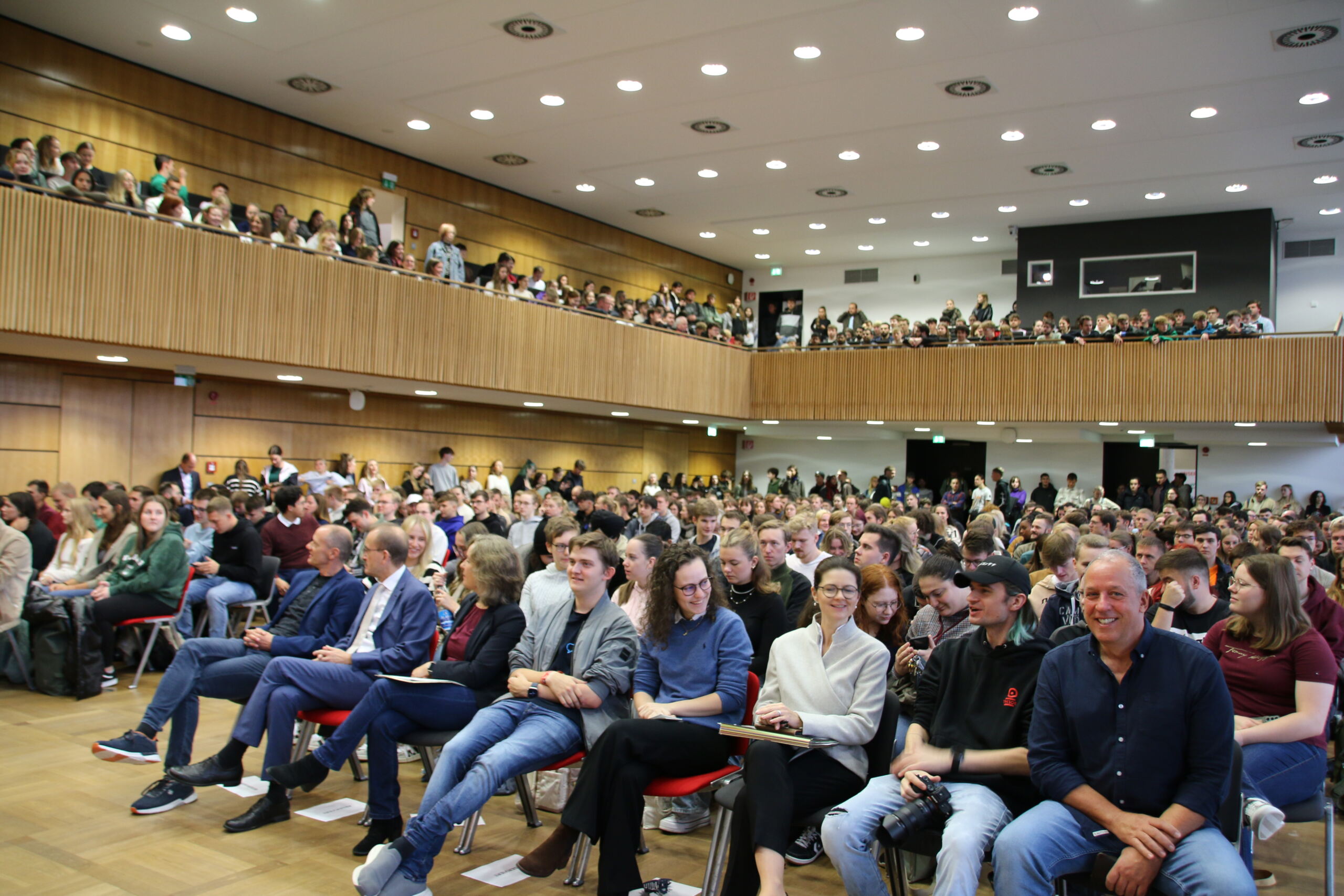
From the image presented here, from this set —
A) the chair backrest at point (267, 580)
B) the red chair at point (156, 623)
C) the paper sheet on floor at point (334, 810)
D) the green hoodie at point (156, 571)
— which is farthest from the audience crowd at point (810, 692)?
the chair backrest at point (267, 580)

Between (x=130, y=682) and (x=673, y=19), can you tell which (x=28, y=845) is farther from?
(x=673, y=19)

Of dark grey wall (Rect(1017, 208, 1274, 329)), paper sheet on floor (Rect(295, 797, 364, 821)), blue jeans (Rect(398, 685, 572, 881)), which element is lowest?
paper sheet on floor (Rect(295, 797, 364, 821))

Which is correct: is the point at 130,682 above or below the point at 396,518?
below

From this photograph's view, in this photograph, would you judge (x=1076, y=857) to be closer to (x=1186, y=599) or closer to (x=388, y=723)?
(x=1186, y=599)

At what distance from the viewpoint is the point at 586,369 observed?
1398 cm

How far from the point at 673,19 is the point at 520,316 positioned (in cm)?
484

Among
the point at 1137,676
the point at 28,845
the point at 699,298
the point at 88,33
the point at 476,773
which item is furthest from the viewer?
the point at 699,298

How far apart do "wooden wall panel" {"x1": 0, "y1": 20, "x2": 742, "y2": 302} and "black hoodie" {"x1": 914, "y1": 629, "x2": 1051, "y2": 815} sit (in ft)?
34.3

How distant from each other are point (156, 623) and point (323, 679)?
3.09 m

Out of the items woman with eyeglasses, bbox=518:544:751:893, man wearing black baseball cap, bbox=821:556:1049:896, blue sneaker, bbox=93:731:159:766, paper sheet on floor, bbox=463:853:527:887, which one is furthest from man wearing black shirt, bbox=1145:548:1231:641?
blue sneaker, bbox=93:731:159:766

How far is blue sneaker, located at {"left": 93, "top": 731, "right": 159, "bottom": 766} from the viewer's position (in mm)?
4609

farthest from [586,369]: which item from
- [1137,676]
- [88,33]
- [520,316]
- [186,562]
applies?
[1137,676]

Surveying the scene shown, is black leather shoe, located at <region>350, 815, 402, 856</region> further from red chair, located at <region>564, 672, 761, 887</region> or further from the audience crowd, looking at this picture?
red chair, located at <region>564, 672, 761, 887</region>

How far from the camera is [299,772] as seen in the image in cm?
406
